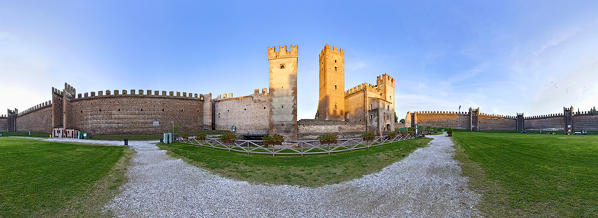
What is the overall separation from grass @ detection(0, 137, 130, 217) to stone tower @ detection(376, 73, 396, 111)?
125 feet

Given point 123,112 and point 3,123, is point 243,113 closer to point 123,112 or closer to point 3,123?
point 123,112

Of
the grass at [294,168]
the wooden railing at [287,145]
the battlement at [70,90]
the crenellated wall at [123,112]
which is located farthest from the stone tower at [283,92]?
the battlement at [70,90]

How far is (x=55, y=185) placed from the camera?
6980mm

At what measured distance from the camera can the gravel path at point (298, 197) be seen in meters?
5.41

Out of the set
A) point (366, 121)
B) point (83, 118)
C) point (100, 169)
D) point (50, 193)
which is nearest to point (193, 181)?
point (50, 193)

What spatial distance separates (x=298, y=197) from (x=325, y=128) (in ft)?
63.0

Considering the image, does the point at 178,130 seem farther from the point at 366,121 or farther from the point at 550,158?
the point at 550,158

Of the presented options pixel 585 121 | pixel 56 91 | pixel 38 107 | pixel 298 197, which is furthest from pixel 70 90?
pixel 585 121

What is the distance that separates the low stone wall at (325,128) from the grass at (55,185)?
16.5 m

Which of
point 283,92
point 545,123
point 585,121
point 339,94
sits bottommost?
point 545,123

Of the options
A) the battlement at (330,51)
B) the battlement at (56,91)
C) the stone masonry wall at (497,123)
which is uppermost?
the battlement at (330,51)

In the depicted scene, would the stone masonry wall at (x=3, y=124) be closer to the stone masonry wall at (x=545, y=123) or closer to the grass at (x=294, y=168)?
the grass at (x=294, y=168)

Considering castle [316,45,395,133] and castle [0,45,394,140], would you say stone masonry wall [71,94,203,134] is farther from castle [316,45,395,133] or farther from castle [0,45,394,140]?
castle [316,45,395,133]

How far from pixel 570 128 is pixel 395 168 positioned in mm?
58872
